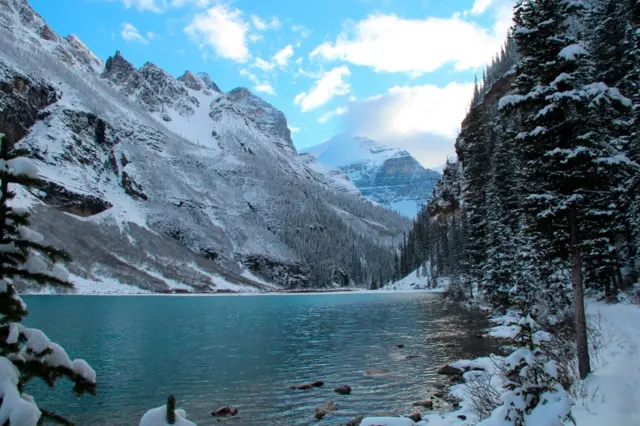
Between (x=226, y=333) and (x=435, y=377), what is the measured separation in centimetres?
2905

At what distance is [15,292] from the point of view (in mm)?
5445

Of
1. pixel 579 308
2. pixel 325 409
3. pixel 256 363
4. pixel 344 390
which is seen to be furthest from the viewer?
pixel 256 363

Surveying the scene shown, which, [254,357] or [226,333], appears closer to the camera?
[254,357]

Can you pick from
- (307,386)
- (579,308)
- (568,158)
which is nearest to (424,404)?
(307,386)

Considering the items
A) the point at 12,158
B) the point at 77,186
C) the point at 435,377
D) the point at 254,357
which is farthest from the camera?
the point at 77,186

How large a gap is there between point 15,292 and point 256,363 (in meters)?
28.9

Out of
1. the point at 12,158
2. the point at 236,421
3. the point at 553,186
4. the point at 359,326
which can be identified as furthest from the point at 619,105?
the point at 359,326

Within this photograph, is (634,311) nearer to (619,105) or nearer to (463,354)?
(463,354)

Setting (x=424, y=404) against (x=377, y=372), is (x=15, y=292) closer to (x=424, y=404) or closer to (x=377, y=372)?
(x=424, y=404)

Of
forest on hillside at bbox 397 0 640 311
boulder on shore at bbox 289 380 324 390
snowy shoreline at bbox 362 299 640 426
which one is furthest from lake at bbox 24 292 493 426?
forest on hillside at bbox 397 0 640 311

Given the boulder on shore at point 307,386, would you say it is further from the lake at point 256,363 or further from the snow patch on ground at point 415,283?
the snow patch on ground at point 415,283

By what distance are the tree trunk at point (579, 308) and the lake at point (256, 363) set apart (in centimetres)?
833

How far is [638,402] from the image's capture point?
11016mm

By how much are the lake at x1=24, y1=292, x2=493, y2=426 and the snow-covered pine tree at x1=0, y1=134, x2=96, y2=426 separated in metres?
16.0
